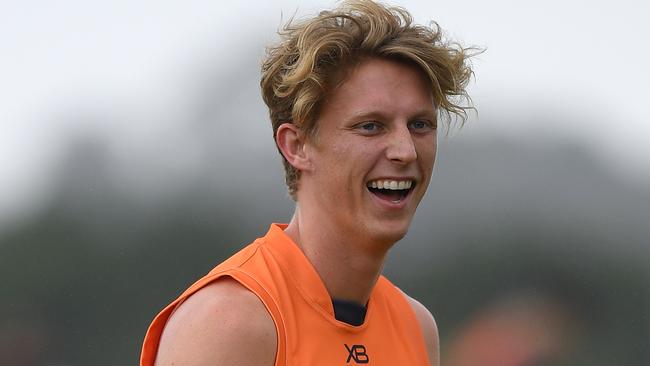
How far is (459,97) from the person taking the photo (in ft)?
15.6

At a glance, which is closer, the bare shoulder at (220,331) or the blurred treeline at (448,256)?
the bare shoulder at (220,331)

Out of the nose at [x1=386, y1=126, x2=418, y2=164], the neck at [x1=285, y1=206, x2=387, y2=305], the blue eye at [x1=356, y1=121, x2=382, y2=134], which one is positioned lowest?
the neck at [x1=285, y1=206, x2=387, y2=305]

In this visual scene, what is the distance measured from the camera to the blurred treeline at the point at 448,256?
824 cm

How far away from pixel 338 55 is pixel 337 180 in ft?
1.40

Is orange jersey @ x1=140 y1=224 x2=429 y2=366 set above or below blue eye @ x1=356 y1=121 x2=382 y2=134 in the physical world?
below

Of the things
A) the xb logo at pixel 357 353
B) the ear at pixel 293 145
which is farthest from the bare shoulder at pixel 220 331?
the ear at pixel 293 145

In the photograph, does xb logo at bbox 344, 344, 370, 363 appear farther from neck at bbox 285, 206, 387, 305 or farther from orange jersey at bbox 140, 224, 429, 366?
neck at bbox 285, 206, 387, 305

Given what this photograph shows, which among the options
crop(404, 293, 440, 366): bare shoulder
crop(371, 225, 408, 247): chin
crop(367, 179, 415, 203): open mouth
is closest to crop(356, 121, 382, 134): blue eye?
crop(367, 179, 415, 203): open mouth

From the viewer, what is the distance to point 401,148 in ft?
13.8

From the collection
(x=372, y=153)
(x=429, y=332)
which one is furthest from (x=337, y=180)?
(x=429, y=332)

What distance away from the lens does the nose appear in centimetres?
420

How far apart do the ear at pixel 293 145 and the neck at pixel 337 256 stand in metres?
0.19

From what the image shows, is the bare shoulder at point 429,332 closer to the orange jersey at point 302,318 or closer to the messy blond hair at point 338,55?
the orange jersey at point 302,318

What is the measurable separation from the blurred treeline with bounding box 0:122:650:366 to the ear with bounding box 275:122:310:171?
3916 millimetres
